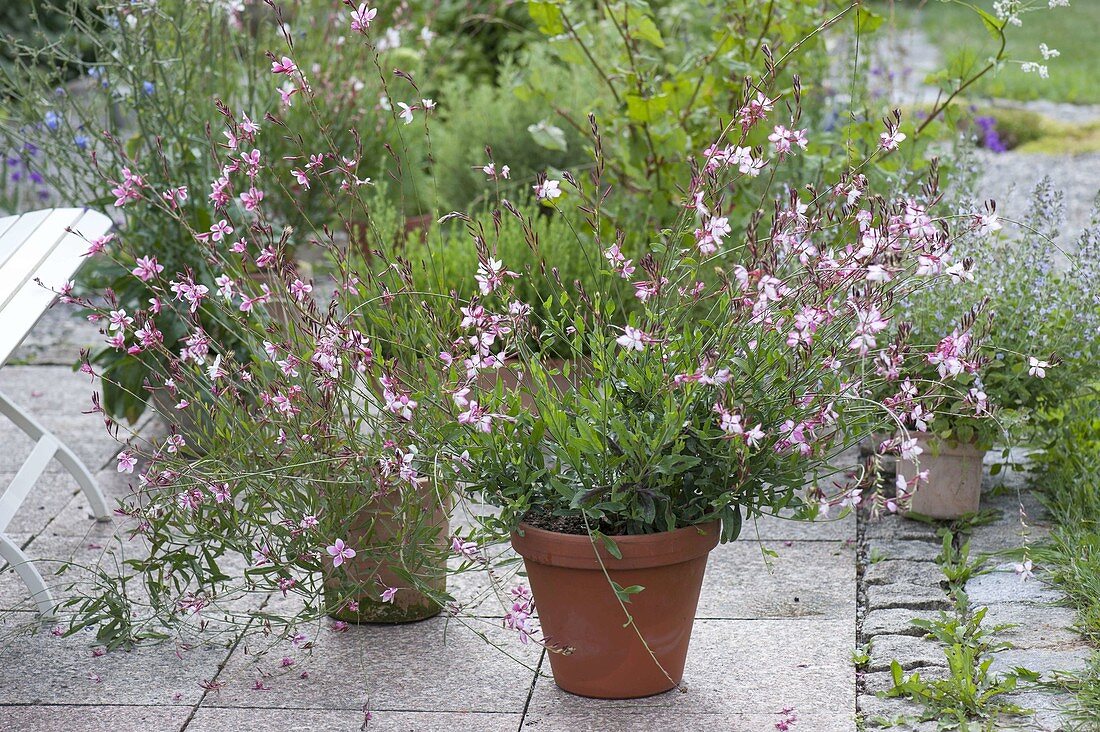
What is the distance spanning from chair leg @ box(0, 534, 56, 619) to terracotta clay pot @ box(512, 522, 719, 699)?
3.97 feet

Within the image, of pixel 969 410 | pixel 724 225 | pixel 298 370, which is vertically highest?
pixel 724 225

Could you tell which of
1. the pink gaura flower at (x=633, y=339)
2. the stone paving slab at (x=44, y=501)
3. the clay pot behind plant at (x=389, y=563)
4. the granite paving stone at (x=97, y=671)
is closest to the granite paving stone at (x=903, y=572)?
the clay pot behind plant at (x=389, y=563)

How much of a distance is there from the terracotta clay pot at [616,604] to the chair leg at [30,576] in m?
1.21

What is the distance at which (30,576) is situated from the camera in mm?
2977

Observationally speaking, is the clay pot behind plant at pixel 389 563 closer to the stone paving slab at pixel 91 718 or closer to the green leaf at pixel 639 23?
the stone paving slab at pixel 91 718

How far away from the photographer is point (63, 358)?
5188 millimetres

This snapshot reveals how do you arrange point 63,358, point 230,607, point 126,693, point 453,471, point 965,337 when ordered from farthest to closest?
1. point 63,358
2. point 230,607
3. point 126,693
4. point 453,471
5. point 965,337

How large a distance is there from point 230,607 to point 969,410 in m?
1.91

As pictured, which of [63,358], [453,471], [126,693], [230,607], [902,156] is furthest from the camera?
[63,358]

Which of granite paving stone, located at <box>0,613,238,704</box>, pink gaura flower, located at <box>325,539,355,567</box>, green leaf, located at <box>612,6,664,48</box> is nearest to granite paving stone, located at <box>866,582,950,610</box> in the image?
pink gaura flower, located at <box>325,539,355,567</box>

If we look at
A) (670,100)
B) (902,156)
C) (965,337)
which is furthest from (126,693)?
(902,156)

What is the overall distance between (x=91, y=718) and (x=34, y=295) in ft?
3.37

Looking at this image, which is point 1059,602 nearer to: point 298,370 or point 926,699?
point 926,699

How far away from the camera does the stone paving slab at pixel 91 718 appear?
2.54m
